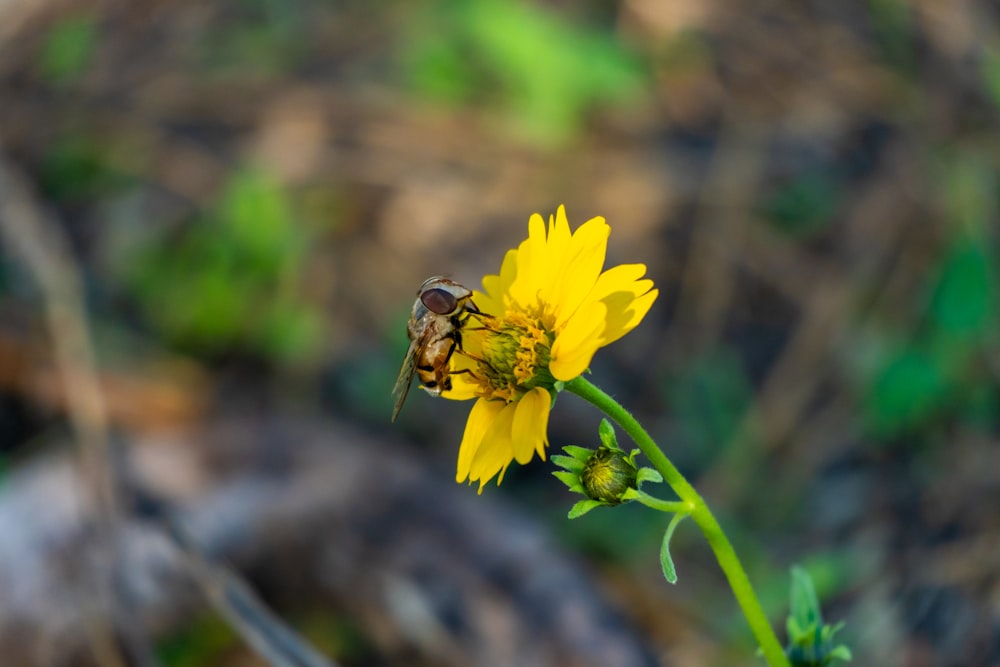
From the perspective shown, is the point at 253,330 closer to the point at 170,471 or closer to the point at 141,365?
the point at 141,365

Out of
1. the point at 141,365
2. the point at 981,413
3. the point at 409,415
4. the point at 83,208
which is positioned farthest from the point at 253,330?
the point at 981,413

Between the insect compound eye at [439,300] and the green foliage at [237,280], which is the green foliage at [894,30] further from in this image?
the insect compound eye at [439,300]

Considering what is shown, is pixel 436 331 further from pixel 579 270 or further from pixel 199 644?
pixel 199 644

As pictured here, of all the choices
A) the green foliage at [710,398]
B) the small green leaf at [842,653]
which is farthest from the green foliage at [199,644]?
the small green leaf at [842,653]

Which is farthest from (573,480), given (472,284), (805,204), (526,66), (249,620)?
(526,66)

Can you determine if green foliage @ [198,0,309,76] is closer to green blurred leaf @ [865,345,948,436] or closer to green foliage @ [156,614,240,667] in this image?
green foliage @ [156,614,240,667]

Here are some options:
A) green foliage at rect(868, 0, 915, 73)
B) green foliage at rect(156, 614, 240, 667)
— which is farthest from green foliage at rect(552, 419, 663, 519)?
green foliage at rect(868, 0, 915, 73)

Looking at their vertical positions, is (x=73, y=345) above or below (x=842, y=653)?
below
